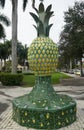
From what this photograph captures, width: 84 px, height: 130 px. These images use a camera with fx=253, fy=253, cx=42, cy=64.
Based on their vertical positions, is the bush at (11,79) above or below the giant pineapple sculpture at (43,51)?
below

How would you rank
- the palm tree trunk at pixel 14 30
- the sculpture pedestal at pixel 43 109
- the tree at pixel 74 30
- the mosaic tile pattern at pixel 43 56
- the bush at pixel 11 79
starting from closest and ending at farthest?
the sculpture pedestal at pixel 43 109 → the mosaic tile pattern at pixel 43 56 → the bush at pixel 11 79 → the palm tree trunk at pixel 14 30 → the tree at pixel 74 30

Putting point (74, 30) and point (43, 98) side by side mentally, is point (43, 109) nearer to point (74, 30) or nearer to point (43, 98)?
point (43, 98)

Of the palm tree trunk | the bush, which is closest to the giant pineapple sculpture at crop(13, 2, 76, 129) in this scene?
the bush

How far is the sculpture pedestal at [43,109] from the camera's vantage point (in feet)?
24.7

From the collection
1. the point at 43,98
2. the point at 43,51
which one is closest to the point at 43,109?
the point at 43,98

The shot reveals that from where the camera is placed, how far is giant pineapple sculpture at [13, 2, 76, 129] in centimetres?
757

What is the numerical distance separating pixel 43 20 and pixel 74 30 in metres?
24.5

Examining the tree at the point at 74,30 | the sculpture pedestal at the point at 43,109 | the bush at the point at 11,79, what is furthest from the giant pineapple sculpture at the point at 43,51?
the tree at the point at 74,30

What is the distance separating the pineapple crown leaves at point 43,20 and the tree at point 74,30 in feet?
70.3

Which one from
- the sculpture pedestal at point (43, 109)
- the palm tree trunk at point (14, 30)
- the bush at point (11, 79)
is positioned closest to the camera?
the sculpture pedestal at point (43, 109)

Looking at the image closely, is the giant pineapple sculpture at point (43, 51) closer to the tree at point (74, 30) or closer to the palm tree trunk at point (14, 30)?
the palm tree trunk at point (14, 30)

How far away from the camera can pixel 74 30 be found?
107 feet

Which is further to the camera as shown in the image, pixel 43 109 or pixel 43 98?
pixel 43 98

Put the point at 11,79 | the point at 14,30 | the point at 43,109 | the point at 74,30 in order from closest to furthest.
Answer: the point at 43,109 < the point at 11,79 < the point at 14,30 < the point at 74,30
